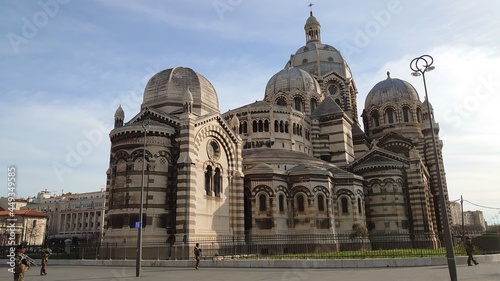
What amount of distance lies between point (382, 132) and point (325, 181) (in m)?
24.6

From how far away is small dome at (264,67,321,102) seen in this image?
5003 cm

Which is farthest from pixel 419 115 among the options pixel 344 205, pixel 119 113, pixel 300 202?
pixel 119 113

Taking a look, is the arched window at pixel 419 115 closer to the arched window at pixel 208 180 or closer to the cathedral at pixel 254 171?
the cathedral at pixel 254 171

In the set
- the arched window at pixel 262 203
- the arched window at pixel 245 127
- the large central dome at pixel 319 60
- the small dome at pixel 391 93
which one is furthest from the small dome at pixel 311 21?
the arched window at pixel 262 203

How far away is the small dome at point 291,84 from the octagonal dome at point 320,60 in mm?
5842

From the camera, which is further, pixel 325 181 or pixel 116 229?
pixel 325 181

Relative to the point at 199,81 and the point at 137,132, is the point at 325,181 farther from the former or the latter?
the point at 137,132

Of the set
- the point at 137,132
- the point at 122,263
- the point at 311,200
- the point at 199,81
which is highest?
the point at 199,81

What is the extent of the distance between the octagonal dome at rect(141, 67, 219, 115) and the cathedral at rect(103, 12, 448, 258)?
3.9 inches

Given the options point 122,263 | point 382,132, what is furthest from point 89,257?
point 382,132

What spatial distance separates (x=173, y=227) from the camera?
2730 centimetres

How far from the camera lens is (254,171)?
110 ft

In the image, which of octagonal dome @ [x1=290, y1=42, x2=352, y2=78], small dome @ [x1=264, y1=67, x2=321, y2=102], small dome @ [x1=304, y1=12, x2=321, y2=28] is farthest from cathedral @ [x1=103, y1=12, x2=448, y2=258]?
small dome @ [x1=304, y1=12, x2=321, y2=28]

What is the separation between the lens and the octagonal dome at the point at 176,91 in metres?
33.5
